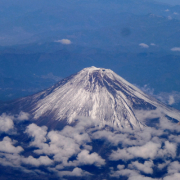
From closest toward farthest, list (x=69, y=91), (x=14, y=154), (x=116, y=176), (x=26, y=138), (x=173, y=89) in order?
(x=116, y=176)
(x=14, y=154)
(x=26, y=138)
(x=69, y=91)
(x=173, y=89)

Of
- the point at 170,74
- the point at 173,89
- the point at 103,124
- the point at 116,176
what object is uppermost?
the point at 170,74

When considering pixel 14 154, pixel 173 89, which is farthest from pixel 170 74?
pixel 14 154

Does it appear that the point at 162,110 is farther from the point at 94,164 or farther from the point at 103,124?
the point at 94,164

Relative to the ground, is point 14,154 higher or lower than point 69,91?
lower

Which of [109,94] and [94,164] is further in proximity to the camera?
[109,94]

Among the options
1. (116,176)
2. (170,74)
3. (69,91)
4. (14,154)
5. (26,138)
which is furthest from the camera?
(170,74)

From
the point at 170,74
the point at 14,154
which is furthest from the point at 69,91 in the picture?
the point at 170,74
